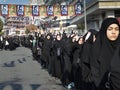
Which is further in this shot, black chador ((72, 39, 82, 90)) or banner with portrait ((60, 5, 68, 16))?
banner with portrait ((60, 5, 68, 16))

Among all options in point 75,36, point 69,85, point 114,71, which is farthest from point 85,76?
point 114,71

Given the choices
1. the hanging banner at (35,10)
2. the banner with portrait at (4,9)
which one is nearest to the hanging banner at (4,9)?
the banner with portrait at (4,9)

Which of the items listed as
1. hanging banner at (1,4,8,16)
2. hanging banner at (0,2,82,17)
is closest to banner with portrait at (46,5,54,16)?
hanging banner at (0,2,82,17)

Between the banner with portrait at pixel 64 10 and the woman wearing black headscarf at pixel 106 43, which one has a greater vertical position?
the banner with portrait at pixel 64 10

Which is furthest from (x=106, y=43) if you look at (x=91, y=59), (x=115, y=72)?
(x=115, y=72)

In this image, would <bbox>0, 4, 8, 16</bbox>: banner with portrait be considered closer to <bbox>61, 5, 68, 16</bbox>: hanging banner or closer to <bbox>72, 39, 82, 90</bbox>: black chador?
<bbox>61, 5, 68, 16</bbox>: hanging banner

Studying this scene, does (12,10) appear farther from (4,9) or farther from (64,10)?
(64,10)

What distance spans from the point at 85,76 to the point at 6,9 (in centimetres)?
3459

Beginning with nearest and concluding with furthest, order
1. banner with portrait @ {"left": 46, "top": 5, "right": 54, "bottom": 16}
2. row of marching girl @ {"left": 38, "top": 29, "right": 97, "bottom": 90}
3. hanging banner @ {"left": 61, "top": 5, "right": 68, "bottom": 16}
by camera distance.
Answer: row of marching girl @ {"left": 38, "top": 29, "right": 97, "bottom": 90} < banner with portrait @ {"left": 46, "top": 5, "right": 54, "bottom": 16} < hanging banner @ {"left": 61, "top": 5, "right": 68, "bottom": 16}

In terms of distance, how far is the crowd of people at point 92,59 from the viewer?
4745 millimetres

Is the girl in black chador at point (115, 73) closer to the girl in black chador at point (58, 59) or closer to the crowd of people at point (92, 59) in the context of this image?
the crowd of people at point (92, 59)

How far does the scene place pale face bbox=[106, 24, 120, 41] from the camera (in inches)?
231

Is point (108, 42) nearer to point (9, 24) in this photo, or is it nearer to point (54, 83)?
point (54, 83)

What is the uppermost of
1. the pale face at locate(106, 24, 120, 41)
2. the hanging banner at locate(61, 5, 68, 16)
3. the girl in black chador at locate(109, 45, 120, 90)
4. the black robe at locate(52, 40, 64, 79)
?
the hanging banner at locate(61, 5, 68, 16)
